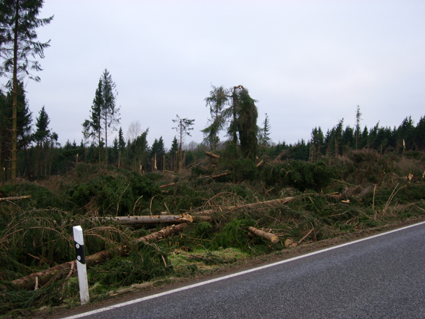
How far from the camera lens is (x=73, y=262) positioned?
5188 mm

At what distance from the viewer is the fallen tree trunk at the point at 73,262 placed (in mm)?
4621

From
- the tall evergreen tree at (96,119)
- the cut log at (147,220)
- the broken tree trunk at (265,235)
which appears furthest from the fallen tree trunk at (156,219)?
the tall evergreen tree at (96,119)

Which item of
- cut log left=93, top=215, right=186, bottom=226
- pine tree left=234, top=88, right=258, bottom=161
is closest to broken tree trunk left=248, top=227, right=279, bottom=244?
cut log left=93, top=215, right=186, bottom=226

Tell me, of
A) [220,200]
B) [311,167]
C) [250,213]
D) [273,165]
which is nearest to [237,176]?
[273,165]

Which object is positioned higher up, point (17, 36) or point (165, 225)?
point (17, 36)

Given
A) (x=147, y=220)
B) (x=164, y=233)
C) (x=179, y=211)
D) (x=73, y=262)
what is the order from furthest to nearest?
(x=179, y=211)
(x=147, y=220)
(x=164, y=233)
(x=73, y=262)

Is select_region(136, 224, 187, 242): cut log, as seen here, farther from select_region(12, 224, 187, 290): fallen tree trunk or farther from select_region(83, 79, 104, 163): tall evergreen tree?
select_region(83, 79, 104, 163): tall evergreen tree

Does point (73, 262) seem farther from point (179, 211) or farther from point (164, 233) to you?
point (179, 211)

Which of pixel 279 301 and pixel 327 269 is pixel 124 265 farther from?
pixel 327 269

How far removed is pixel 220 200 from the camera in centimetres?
1019

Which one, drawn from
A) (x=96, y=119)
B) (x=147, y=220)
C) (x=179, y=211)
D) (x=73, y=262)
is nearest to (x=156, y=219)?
(x=147, y=220)

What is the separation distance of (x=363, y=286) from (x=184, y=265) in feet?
10.1

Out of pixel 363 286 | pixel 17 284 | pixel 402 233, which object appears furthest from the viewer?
pixel 402 233

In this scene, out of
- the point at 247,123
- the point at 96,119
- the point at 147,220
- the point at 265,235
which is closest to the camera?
the point at 265,235
